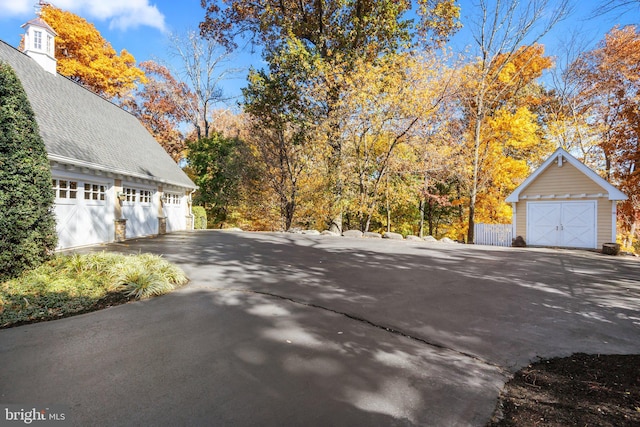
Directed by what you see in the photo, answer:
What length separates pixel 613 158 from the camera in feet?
57.6

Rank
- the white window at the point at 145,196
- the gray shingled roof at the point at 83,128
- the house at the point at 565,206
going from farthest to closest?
the white window at the point at 145,196, the house at the point at 565,206, the gray shingled roof at the point at 83,128

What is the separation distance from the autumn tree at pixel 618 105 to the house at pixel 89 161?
23735mm

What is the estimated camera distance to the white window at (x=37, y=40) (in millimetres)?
11739

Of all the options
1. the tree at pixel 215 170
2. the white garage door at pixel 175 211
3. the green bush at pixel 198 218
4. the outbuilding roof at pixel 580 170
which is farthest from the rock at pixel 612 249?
the green bush at pixel 198 218

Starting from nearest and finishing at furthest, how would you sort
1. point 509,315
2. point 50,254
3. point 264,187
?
point 509,315, point 50,254, point 264,187

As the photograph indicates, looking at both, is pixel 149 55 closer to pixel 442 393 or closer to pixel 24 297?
pixel 24 297

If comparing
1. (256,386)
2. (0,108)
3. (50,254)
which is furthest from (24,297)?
(256,386)

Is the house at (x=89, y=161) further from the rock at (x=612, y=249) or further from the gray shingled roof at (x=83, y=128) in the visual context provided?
the rock at (x=612, y=249)

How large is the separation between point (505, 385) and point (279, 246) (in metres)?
8.37

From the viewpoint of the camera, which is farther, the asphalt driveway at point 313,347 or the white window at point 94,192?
the white window at point 94,192

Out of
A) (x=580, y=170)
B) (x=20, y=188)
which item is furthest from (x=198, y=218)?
(x=580, y=170)

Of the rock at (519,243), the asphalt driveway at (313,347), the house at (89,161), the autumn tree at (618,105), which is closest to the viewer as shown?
the asphalt driveway at (313,347)

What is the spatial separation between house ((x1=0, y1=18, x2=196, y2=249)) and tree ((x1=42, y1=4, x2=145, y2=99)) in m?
7.23

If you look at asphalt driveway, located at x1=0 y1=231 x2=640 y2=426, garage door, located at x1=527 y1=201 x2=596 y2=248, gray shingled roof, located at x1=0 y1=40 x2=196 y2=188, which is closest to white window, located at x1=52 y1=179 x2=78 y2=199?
gray shingled roof, located at x1=0 y1=40 x2=196 y2=188
